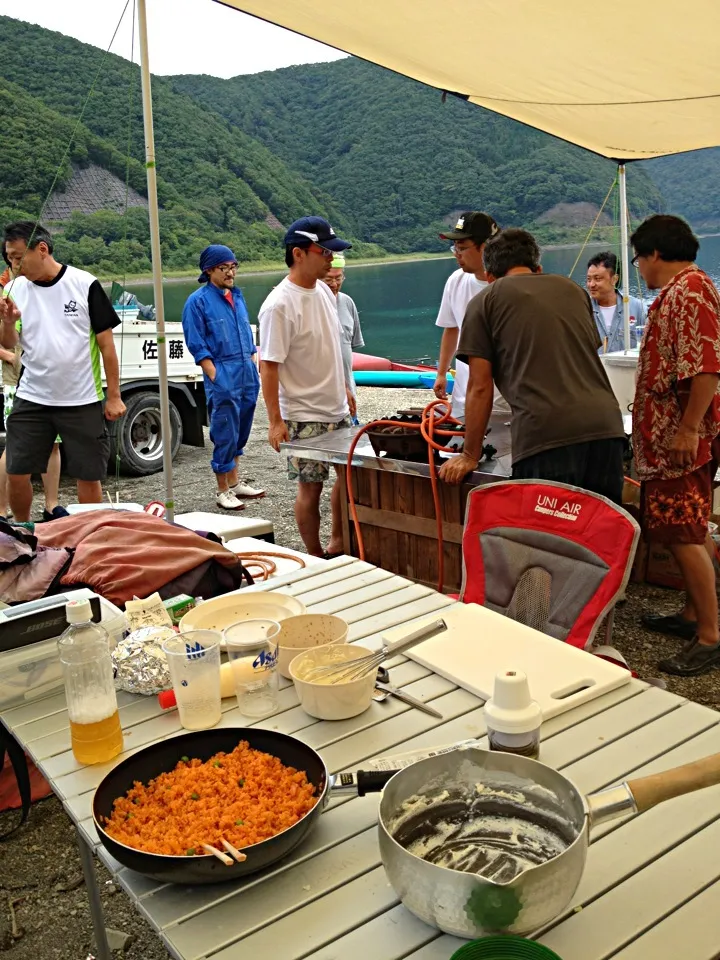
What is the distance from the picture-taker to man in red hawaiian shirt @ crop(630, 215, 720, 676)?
318 cm

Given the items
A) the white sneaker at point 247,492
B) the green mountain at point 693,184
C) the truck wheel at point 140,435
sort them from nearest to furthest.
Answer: the white sneaker at point 247,492, the truck wheel at point 140,435, the green mountain at point 693,184

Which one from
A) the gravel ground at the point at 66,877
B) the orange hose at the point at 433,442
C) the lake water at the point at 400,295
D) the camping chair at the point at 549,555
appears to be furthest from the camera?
the lake water at the point at 400,295

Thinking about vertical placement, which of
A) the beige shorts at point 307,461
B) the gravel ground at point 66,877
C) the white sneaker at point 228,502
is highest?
the beige shorts at point 307,461

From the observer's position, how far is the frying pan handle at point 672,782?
971 mm

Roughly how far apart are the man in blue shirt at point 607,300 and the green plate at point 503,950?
609cm

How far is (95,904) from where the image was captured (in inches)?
70.6

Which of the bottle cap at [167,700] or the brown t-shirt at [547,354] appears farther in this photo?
the brown t-shirt at [547,354]

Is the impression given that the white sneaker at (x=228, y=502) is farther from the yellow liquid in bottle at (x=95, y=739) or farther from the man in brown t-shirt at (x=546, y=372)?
the yellow liquid in bottle at (x=95, y=739)

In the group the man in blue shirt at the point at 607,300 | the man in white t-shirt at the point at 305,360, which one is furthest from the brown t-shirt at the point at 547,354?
the man in blue shirt at the point at 607,300

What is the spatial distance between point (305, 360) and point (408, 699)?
9.37 feet

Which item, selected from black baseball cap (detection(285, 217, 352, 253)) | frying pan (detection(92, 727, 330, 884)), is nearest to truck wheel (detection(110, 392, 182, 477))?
black baseball cap (detection(285, 217, 352, 253))

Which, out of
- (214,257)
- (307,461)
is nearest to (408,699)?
(307,461)

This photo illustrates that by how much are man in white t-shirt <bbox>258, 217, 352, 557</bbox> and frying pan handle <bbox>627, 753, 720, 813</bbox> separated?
128 inches

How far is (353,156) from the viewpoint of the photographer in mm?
44375
